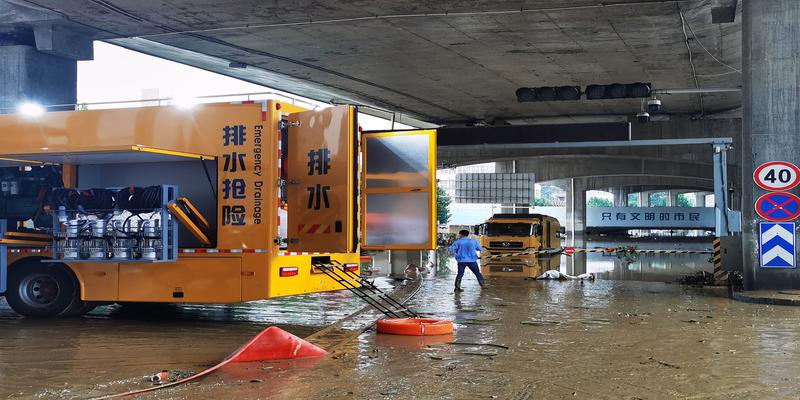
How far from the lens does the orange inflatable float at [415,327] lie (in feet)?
→ 39.9

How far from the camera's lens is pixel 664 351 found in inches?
427

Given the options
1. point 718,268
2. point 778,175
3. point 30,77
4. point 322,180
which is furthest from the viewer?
point 718,268

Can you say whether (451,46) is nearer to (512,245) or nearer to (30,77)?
(512,245)

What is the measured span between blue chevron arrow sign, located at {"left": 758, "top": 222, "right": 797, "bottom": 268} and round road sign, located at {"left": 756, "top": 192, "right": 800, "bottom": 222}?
16 cm

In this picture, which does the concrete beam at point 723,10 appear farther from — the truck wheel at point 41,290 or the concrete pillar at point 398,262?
the truck wheel at point 41,290

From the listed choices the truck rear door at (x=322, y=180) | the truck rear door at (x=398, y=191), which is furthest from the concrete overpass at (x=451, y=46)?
the truck rear door at (x=322, y=180)

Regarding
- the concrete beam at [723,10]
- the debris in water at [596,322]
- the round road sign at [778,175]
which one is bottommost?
the debris in water at [596,322]

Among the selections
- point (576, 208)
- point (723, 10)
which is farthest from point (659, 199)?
point (723, 10)

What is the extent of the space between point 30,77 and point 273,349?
1589cm

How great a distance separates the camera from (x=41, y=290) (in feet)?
45.9

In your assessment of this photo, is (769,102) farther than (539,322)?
Yes

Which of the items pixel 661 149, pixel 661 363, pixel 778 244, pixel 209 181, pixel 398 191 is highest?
pixel 661 149

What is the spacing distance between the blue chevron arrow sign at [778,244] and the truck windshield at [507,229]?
12067 mm

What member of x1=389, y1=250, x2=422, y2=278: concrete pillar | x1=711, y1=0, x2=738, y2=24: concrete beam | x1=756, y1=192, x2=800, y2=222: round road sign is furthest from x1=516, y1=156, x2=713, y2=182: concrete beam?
x1=756, y1=192, x2=800, y2=222: round road sign
